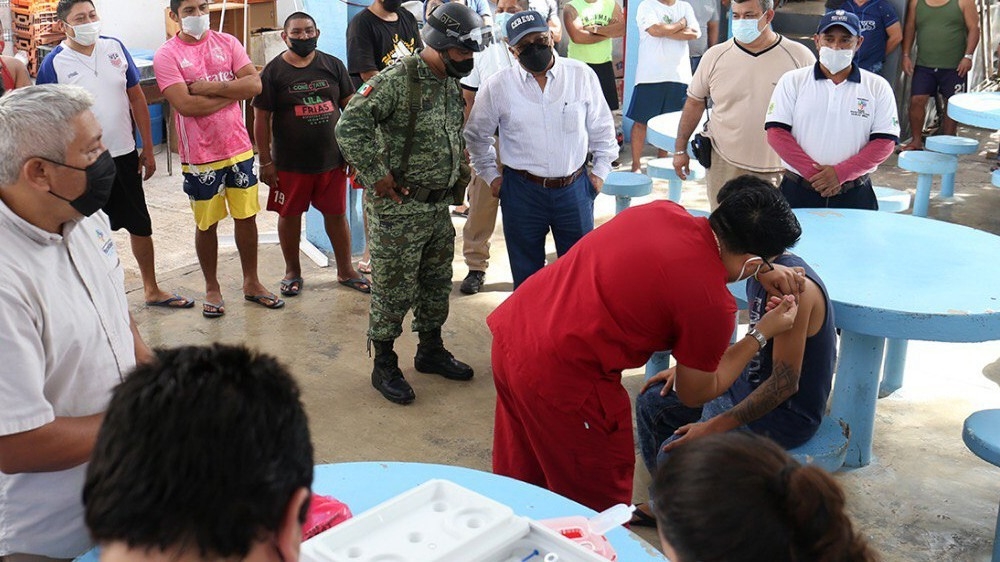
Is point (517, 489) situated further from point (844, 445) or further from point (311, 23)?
point (311, 23)

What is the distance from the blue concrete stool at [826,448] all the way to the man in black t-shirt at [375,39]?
3.23 m

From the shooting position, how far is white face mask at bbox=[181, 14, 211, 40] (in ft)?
16.7

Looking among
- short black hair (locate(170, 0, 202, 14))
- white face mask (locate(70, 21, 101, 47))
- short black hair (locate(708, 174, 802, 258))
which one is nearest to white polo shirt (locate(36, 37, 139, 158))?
white face mask (locate(70, 21, 101, 47))

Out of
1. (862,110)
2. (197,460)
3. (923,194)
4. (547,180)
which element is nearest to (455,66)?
(547,180)

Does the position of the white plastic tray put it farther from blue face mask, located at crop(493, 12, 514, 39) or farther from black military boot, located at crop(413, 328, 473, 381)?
blue face mask, located at crop(493, 12, 514, 39)

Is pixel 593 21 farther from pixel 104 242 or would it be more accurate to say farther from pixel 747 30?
pixel 104 242

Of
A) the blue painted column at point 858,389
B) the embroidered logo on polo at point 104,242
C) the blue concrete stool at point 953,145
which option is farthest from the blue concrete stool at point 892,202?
the embroidered logo on polo at point 104,242

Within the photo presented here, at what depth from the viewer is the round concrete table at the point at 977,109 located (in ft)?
22.5

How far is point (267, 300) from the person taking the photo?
5.64 m

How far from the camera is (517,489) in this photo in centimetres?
241

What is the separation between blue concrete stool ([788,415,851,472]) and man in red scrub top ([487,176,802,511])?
0.49 meters

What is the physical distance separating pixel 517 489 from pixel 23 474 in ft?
3.57

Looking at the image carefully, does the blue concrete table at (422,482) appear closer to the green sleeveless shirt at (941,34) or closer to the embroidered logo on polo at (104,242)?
the embroidered logo on polo at (104,242)

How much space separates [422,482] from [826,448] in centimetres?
156
